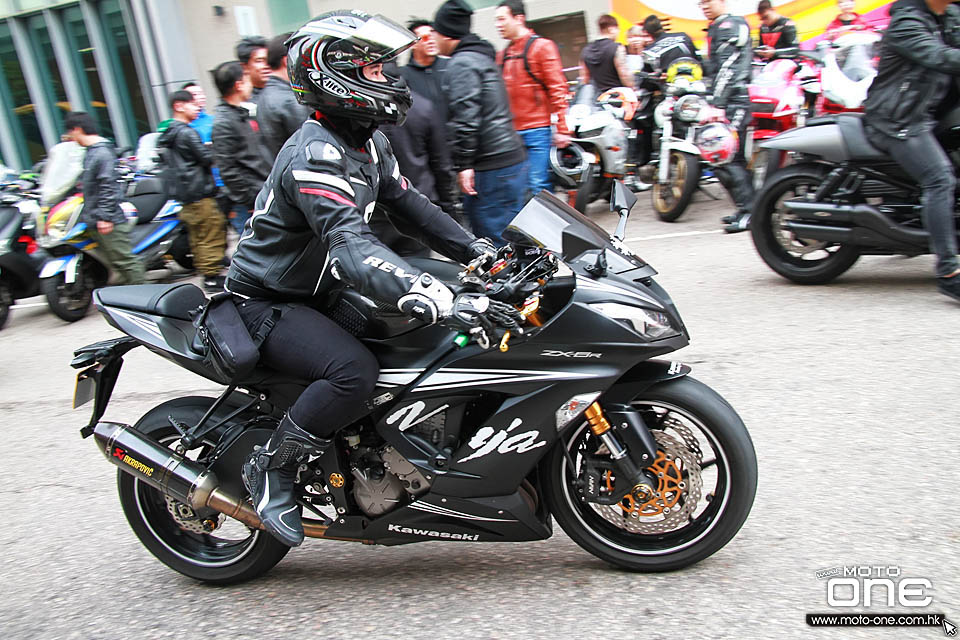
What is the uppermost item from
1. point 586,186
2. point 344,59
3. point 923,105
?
point 344,59

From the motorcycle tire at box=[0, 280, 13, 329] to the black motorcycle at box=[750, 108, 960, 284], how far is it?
694cm

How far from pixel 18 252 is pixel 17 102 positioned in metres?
13.5

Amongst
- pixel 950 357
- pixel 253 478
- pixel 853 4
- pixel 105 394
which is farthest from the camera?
pixel 853 4

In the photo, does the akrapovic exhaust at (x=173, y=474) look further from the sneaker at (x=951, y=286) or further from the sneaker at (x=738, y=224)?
the sneaker at (x=738, y=224)

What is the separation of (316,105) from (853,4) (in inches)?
471

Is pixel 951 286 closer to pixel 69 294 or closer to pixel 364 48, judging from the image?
pixel 364 48

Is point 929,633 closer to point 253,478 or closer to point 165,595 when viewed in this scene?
point 253,478

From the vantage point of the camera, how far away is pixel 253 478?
3256 mm

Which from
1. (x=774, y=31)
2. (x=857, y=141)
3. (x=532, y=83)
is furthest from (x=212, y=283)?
(x=774, y=31)

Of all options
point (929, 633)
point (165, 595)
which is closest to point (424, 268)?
point (165, 595)

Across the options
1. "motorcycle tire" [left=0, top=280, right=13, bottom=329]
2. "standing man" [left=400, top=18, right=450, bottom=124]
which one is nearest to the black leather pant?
"standing man" [left=400, top=18, right=450, bottom=124]

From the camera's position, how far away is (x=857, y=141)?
6.04 meters

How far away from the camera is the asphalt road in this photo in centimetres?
304

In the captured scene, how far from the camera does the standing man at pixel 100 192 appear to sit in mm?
8383
